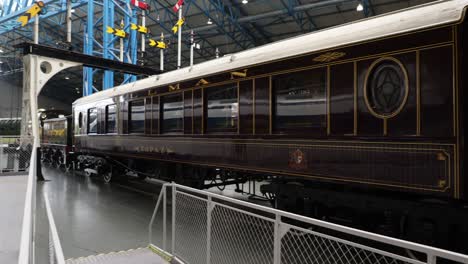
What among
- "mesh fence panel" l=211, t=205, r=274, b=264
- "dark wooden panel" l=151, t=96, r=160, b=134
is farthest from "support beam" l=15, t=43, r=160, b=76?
"mesh fence panel" l=211, t=205, r=274, b=264

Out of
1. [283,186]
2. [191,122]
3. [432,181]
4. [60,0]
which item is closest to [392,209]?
[432,181]

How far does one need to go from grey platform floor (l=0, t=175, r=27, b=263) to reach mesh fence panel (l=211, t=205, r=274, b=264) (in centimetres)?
242

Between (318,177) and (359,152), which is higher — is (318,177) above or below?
below

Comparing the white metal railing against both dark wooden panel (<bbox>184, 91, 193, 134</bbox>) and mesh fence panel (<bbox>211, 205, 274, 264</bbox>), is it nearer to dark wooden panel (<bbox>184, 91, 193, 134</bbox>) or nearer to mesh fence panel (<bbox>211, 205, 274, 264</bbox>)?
mesh fence panel (<bbox>211, 205, 274, 264</bbox>)

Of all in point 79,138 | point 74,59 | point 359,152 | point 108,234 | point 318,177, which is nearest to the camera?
point 359,152

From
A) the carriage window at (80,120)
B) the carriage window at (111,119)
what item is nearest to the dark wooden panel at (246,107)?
the carriage window at (111,119)

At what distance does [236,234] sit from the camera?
4.92 metres

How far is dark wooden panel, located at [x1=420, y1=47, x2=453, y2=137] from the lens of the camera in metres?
4.30

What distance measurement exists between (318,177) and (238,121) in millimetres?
2179

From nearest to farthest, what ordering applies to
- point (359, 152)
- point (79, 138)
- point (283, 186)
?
1. point (359, 152)
2. point (283, 186)
3. point (79, 138)

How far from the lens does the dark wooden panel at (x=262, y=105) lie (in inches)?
262

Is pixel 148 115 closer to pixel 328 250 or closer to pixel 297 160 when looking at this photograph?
pixel 297 160

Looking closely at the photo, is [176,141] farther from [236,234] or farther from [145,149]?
[236,234]

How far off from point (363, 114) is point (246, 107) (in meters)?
2.49
